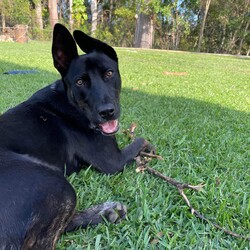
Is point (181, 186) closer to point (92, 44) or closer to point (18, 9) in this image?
point (92, 44)

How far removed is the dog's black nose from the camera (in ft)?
7.97

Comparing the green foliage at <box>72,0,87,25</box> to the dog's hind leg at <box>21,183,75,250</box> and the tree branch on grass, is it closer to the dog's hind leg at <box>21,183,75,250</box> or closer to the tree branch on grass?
the tree branch on grass

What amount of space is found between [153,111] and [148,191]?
2.70 m

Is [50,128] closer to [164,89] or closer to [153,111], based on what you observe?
[153,111]

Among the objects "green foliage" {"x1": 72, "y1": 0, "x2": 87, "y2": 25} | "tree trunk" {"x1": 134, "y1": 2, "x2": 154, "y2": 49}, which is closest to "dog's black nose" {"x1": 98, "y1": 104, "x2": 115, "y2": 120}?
"tree trunk" {"x1": 134, "y1": 2, "x2": 154, "y2": 49}

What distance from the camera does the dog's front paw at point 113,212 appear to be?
1.98 metres

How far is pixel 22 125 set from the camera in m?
2.21

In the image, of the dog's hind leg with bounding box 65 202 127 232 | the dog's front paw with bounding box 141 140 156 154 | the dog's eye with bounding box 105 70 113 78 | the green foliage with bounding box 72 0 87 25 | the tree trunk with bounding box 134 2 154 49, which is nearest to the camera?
the dog's hind leg with bounding box 65 202 127 232

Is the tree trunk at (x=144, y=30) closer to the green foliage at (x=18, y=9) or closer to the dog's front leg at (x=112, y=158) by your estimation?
the green foliage at (x=18, y=9)

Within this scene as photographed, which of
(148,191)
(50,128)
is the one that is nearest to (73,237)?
(148,191)

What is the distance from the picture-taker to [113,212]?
78.5 inches

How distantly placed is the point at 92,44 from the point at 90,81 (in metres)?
0.49

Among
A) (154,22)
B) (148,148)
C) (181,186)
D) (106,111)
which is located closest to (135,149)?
(148,148)

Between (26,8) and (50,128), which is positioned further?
(26,8)
